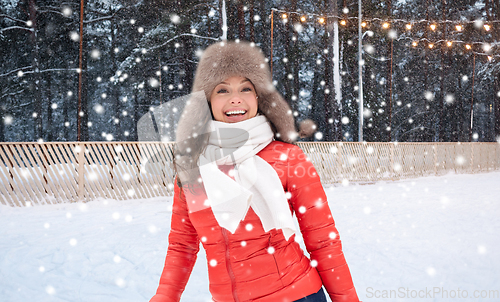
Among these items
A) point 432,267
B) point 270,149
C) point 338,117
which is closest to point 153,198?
point 432,267

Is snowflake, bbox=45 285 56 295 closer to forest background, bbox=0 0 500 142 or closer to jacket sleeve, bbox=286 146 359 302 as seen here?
jacket sleeve, bbox=286 146 359 302

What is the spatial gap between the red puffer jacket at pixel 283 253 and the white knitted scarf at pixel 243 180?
46 mm

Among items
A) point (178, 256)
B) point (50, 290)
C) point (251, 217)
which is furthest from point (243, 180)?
point (50, 290)

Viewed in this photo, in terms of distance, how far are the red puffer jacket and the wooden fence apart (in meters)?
3.17

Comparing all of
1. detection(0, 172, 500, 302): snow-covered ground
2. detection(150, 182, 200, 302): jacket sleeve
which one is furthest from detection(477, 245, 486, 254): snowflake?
detection(150, 182, 200, 302): jacket sleeve

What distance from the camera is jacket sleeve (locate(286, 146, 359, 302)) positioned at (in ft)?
3.87

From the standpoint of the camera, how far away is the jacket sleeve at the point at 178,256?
4.40 ft

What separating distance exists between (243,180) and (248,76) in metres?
0.53

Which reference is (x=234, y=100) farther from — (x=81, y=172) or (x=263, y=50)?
(x=263, y=50)

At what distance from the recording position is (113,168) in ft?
26.3

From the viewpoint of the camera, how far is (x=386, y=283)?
10.4 ft

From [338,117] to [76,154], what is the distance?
11264 millimetres

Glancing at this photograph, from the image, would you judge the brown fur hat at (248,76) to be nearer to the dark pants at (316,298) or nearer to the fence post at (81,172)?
the dark pants at (316,298)

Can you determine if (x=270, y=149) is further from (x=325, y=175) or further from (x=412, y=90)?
(x=412, y=90)
